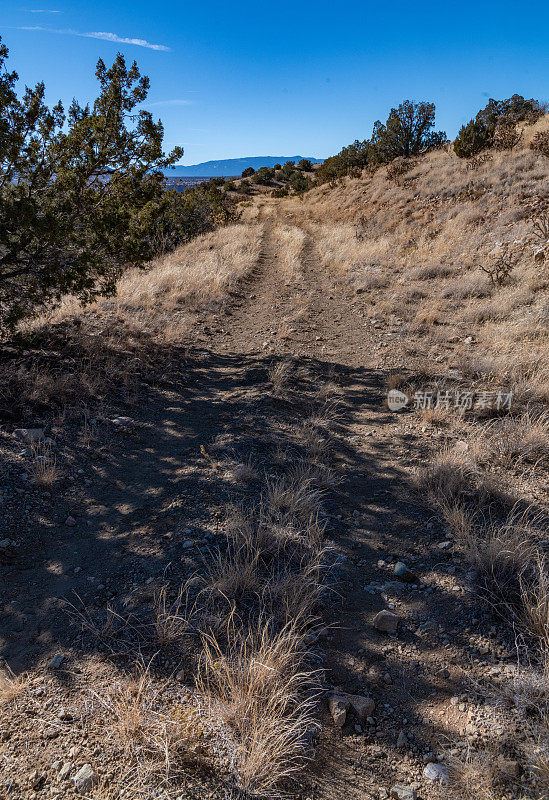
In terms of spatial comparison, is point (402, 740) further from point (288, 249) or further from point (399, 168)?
point (399, 168)

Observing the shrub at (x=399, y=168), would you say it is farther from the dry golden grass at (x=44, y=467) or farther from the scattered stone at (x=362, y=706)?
the scattered stone at (x=362, y=706)

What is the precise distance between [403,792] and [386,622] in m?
0.81

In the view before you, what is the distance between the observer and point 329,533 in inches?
128

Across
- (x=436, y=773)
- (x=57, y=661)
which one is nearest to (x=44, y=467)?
(x=57, y=661)

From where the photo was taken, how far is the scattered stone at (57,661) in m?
2.20

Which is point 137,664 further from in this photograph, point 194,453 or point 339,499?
point 194,453

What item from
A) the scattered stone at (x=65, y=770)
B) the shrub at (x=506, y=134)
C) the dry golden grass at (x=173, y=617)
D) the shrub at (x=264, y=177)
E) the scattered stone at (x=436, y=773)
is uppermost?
the shrub at (x=264, y=177)

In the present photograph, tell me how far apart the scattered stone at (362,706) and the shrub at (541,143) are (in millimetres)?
19477

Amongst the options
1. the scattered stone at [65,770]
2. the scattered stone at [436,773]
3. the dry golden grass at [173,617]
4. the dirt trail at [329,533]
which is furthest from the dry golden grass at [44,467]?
the scattered stone at [436,773]

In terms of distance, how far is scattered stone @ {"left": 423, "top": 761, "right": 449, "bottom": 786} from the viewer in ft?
5.70

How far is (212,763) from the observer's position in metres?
1.78

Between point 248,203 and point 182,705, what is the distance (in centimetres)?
3558

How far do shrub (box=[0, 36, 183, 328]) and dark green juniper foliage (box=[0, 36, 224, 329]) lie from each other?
12mm

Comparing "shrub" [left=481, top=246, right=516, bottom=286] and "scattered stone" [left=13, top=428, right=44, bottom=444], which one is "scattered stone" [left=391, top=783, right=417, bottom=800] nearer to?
"scattered stone" [left=13, top=428, right=44, bottom=444]
